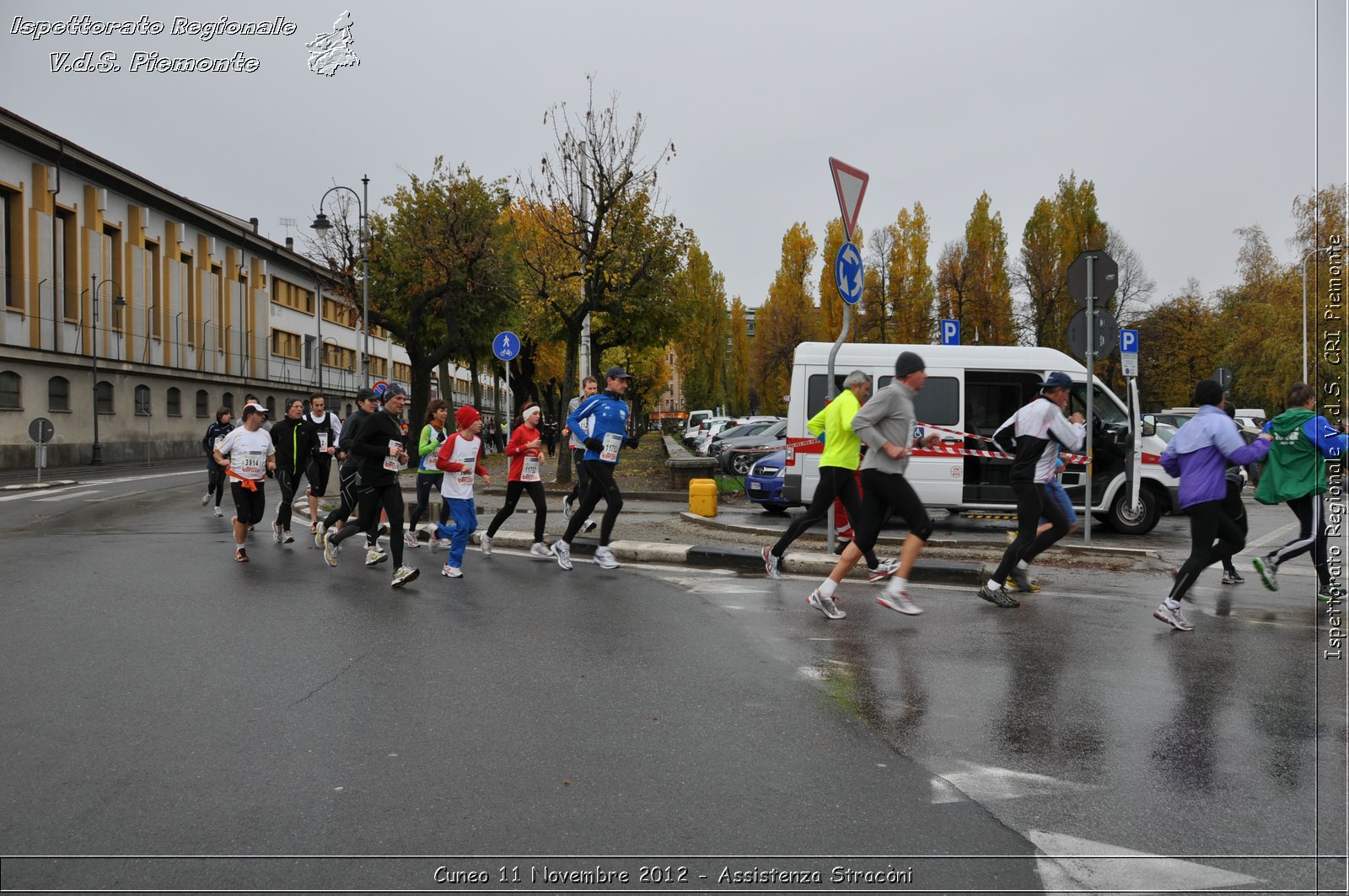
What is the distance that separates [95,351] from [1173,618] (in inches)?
1572

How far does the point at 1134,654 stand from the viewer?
20.6ft

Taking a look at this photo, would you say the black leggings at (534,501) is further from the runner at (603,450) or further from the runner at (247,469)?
the runner at (247,469)

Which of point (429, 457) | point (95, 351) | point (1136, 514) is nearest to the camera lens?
point (429, 457)

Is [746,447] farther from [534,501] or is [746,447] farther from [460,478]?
[460,478]

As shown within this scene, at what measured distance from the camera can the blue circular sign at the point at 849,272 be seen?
1016 cm

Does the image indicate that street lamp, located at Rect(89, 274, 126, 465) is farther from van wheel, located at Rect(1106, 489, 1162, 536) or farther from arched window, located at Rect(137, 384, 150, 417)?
van wheel, located at Rect(1106, 489, 1162, 536)

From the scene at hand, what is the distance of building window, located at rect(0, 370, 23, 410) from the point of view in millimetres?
32812

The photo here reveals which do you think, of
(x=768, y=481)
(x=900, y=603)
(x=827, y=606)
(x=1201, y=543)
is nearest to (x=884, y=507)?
(x=900, y=603)

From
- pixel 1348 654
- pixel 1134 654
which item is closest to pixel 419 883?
pixel 1134 654

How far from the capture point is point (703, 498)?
1525 cm

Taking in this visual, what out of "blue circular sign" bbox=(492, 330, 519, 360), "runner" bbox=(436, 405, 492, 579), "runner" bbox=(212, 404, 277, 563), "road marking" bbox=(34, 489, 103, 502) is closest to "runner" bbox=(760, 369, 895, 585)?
"runner" bbox=(436, 405, 492, 579)

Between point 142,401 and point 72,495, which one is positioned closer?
point 72,495

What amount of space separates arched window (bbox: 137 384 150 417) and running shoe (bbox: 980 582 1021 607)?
138 feet

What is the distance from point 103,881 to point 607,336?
3412cm
